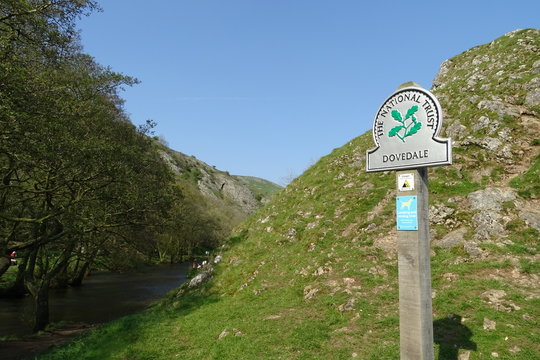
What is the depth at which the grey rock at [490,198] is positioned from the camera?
14.8 meters

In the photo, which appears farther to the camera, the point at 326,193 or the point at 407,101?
the point at 326,193

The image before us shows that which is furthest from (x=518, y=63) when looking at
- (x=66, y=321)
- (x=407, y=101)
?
(x=66, y=321)

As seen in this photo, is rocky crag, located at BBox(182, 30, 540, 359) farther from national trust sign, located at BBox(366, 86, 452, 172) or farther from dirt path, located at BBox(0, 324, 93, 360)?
dirt path, located at BBox(0, 324, 93, 360)

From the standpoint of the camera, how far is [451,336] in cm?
948

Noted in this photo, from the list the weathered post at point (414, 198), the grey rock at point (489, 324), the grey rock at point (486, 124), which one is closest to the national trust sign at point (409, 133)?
the weathered post at point (414, 198)

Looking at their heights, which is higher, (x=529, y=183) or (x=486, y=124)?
(x=486, y=124)

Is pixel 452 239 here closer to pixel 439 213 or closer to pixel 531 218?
pixel 439 213

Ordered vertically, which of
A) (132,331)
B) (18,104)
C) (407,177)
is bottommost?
(132,331)

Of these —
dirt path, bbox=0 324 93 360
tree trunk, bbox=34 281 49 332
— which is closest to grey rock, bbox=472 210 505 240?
dirt path, bbox=0 324 93 360

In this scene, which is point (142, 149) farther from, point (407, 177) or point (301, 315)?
point (407, 177)

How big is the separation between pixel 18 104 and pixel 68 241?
13.1 m

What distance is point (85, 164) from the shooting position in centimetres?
1780

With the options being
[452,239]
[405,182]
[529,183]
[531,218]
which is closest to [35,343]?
[405,182]

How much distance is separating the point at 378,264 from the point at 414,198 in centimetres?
742
